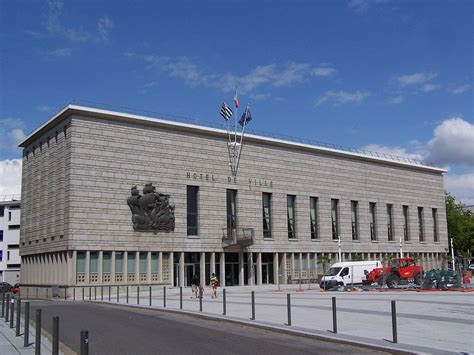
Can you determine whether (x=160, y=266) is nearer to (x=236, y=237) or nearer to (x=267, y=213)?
(x=236, y=237)

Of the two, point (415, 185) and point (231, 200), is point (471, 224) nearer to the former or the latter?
point (415, 185)

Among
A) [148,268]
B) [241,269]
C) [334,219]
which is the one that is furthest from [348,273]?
[334,219]

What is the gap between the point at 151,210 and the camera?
1927 inches

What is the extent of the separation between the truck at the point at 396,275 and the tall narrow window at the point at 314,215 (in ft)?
58.3

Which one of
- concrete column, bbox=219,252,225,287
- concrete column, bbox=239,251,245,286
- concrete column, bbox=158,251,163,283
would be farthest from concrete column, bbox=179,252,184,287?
concrete column, bbox=239,251,245,286

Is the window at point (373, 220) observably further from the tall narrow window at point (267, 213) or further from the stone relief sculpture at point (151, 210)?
the stone relief sculpture at point (151, 210)

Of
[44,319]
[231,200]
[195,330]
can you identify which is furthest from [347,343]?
[231,200]

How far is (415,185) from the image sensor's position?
73812 millimetres

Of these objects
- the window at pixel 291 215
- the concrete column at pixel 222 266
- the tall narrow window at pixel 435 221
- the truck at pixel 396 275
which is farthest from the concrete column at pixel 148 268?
the tall narrow window at pixel 435 221

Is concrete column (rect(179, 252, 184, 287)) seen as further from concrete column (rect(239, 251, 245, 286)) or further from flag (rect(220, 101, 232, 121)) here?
flag (rect(220, 101, 232, 121))

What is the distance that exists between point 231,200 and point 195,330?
1535 inches

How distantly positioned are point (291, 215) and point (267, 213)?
3384 millimetres

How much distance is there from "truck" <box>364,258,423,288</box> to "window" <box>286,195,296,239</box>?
641 inches

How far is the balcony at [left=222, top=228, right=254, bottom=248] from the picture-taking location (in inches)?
2095
